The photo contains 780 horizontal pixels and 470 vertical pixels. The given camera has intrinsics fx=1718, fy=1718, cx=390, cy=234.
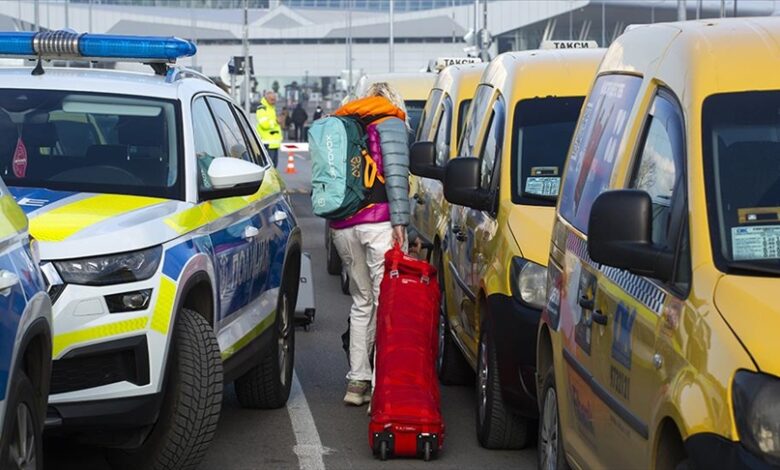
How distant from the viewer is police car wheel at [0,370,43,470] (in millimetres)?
4918

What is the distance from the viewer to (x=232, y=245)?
26.2 ft

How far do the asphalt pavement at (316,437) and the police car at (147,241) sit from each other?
0.81 ft

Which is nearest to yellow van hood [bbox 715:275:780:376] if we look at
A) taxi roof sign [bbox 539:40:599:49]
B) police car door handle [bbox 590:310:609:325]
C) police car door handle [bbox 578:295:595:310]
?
police car door handle [bbox 590:310:609:325]

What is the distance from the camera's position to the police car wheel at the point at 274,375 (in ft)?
29.8

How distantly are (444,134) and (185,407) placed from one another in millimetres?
5813

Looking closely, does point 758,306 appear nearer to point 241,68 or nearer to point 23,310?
point 23,310

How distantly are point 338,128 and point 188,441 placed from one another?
2.80m

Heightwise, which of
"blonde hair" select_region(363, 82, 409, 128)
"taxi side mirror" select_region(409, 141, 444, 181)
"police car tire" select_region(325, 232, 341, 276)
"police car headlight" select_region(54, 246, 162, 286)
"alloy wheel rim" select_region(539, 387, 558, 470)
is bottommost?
"police car tire" select_region(325, 232, 341, 276)

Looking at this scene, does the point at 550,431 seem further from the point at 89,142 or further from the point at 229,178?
the point at 89,142

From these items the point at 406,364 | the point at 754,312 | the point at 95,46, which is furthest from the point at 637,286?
the point at 95,46

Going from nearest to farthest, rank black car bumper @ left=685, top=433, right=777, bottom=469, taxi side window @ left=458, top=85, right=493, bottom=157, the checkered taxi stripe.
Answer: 1. black car bumper @ left=685, top=433, right=777, bottom=469
2. the checkered taxi stripe
3. taxi side window @ left=458, top=85, right=493, bottom=157

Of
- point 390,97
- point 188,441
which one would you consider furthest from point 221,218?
point 390,97

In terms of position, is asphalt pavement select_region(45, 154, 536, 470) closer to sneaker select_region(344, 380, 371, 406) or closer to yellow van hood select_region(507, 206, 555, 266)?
sneaker select_region(344, 380, 371, 406)

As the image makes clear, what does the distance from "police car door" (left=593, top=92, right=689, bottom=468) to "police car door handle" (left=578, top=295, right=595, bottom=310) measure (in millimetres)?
87
